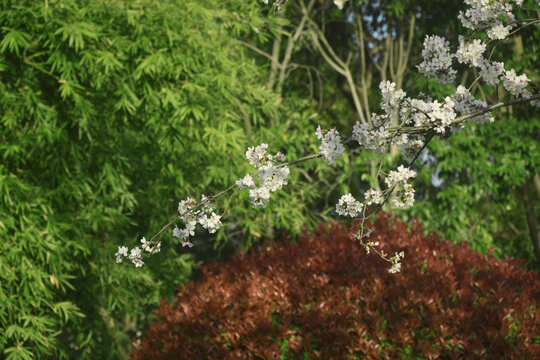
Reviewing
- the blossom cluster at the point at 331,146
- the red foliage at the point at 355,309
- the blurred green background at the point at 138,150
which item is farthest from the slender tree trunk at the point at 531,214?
the blossom cluster at the point at 331,146

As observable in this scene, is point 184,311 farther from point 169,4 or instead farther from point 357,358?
point 169,4

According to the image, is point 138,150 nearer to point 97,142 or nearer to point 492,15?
point 97,142

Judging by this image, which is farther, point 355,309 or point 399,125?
point 355,309

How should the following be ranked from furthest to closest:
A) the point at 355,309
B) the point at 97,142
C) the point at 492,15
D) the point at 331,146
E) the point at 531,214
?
the point at 531,214 < the point at 97,142 < the point at 355,309 < the point at 492,15 < the point at 331,146

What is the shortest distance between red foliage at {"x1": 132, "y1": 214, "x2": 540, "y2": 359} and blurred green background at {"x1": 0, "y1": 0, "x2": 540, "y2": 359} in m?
1.02

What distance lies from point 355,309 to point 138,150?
2.79 m

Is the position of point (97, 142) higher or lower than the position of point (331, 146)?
higher

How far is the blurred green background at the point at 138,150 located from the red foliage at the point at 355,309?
3.35ft

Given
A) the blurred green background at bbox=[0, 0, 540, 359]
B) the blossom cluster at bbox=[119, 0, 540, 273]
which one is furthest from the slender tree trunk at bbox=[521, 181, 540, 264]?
the blossom cluster at bbox=[119, 0, 540, 273]

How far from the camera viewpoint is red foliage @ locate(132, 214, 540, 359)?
3.28 metres

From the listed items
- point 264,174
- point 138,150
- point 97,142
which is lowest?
point 264,174

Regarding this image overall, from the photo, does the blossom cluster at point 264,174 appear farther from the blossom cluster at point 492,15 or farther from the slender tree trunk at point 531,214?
the slender tree trunk at point 531,214

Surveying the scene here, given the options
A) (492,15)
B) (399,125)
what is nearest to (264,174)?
(399,125)

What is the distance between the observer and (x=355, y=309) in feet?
11.4
